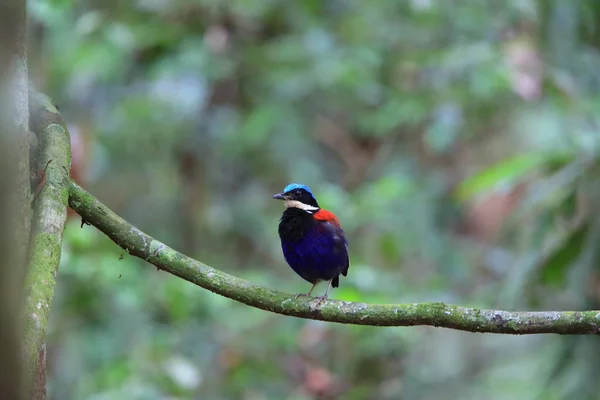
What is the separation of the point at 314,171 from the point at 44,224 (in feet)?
22.4

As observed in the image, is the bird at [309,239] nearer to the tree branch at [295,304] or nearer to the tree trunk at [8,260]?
the tree branch at [295,304]

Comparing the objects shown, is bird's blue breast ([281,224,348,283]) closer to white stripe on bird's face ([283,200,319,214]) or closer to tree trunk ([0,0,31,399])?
white stripe on bird's face ([283,200,319,214])

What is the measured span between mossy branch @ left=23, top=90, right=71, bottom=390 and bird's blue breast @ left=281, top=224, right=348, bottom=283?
178 cm

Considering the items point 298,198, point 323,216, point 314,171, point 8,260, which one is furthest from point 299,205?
point 314,171

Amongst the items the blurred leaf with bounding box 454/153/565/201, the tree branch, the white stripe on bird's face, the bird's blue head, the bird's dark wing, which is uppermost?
the blurred leaf with bounding box 454/153/565/201

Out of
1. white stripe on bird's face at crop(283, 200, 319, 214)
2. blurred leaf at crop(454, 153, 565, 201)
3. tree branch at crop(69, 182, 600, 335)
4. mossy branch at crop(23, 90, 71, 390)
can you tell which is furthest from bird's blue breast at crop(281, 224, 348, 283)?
mossy branch at crop(23, 90, 71, 390)

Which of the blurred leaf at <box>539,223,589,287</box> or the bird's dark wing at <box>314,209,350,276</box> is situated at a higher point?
the blurred leaf at <box>539,223,589,287</box>

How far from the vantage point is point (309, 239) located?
460 cm

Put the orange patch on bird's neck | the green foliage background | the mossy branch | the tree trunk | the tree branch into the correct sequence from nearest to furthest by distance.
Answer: the tree trunk, the mossy branch, the tree branch, the orange patch on bird's neck, the green foliage background

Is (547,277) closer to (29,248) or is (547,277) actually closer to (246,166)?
(29,248)

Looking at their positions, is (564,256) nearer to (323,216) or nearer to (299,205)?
(323,216)

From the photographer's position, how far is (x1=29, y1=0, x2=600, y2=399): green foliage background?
675 centimetres

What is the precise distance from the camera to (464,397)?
8305mm

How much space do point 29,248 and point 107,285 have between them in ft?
15.0
